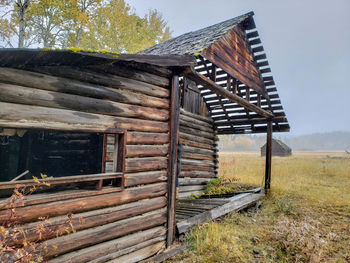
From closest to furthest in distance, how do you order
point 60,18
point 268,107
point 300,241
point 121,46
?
point 300,241, point 268,107, point 60,18, point 121,46

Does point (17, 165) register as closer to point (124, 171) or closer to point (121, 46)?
point (124, 171)

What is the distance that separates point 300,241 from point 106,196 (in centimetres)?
383

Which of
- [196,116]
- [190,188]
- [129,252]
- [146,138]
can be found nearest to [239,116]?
[196,116]

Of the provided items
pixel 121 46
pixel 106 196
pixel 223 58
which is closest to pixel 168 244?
pixel 106 196

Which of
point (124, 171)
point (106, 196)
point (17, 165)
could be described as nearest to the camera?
point (106, 196)

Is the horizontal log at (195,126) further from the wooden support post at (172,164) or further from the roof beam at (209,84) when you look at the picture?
the wooden support post at (172,164)

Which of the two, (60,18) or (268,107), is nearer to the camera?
(268,107)

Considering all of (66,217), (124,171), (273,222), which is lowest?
(273,222)

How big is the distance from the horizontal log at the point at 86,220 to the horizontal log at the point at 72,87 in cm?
169

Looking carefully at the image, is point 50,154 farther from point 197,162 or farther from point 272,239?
point 272,239

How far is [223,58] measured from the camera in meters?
6.52

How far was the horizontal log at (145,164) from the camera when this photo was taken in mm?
3962

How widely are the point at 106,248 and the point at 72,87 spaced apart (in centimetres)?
248

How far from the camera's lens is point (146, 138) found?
14.0 feet
